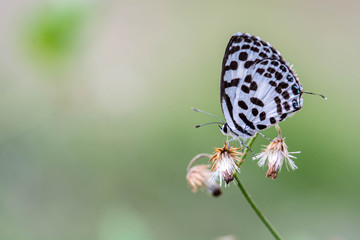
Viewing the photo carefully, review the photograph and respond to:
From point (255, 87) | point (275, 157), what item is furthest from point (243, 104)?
point (275, 157)

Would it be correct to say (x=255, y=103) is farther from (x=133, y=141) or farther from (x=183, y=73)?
(x=183, y=73)

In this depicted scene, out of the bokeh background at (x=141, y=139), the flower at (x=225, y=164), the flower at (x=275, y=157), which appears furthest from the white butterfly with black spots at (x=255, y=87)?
the bokeh background at (x=141, y=139)

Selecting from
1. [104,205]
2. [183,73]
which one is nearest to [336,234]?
[104,205]

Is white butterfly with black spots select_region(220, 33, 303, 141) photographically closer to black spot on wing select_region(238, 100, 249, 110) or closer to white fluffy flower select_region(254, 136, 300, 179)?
black spot on wing select_region(238, 100, 249, 110)

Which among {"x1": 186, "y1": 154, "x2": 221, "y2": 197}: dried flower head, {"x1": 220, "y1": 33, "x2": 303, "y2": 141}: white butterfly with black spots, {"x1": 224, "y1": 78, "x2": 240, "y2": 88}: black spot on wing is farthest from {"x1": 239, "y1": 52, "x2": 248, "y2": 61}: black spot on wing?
{"x1": 186, "y1": 154, "x2": 221, "y2": 197}: dried flower head

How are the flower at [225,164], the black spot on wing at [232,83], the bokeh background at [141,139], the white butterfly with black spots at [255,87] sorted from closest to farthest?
1. the flower at [225,164]
2. the white butterfly with black spots at [255,87]
3. the black spot on wing at [232,83]
4. the bokeh background at [141,139]

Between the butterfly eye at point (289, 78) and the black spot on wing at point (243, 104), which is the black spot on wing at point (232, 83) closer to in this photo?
the black spot on wing at point (243, 104)
